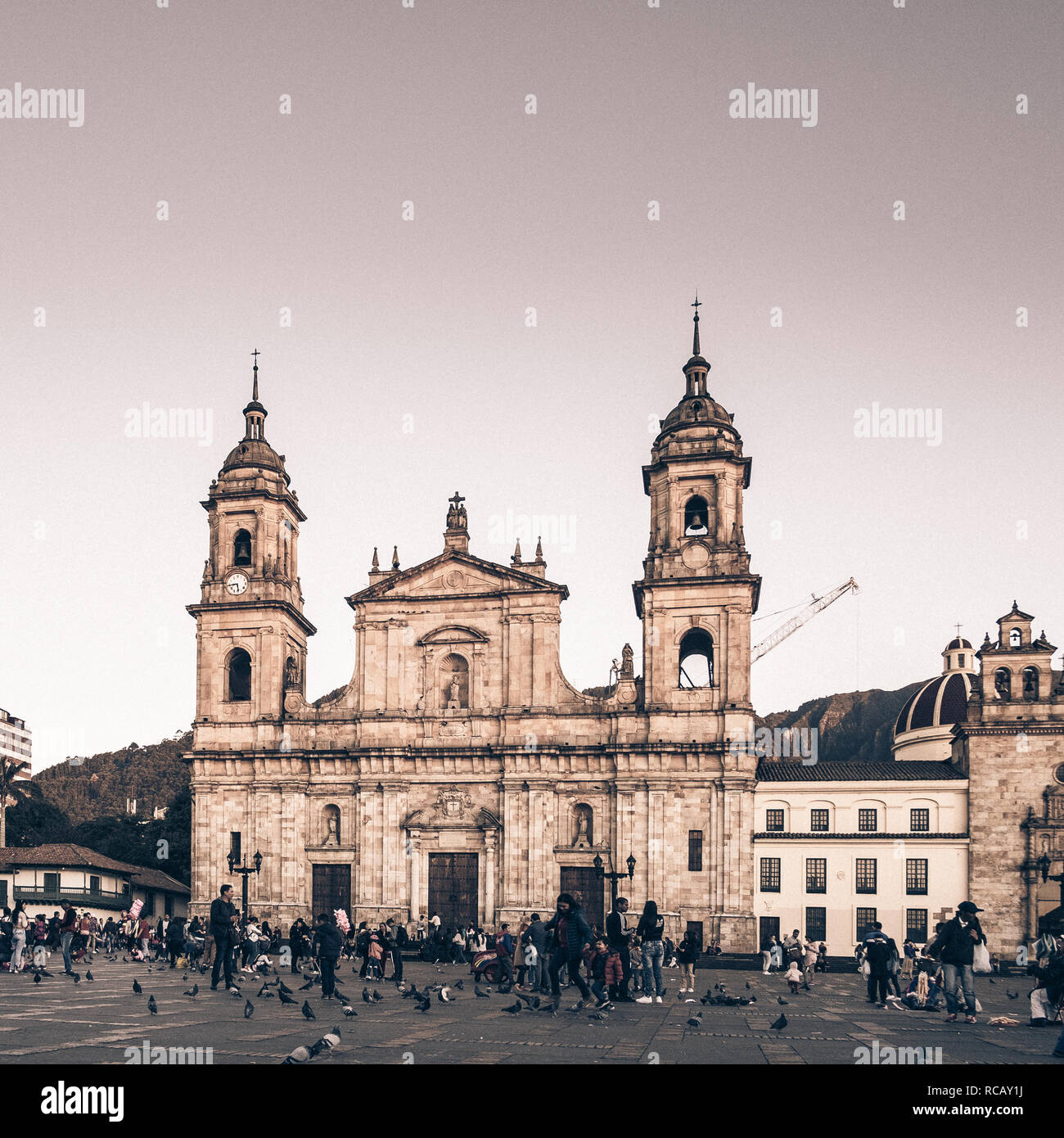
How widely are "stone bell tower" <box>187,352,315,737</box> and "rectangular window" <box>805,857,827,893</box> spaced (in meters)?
23.3

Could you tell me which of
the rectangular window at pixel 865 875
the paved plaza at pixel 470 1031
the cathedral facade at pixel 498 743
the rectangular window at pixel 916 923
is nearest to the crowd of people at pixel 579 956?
the paved plaza at pixel 470 1031

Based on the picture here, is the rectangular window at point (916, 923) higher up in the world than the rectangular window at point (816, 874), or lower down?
lower down

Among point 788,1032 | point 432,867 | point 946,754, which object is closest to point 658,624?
point 432,867

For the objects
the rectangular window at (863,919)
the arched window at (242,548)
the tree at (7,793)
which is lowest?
the rectangular window at (863,919)

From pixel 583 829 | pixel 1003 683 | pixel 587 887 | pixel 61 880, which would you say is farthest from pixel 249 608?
pixel 1003 683

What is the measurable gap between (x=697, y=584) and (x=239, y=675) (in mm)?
21538

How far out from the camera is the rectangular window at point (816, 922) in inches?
2083

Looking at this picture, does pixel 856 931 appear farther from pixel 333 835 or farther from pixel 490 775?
pixel 333 835

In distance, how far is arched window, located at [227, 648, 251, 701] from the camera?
185ft

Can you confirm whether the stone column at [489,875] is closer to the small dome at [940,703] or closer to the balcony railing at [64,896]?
the balcony railing at [64,896]

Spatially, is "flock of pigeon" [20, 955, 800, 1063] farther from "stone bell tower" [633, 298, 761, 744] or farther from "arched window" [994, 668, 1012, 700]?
"arched window" [994, 668, 1012, 700]

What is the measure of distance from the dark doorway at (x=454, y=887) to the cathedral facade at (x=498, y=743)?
0.25ft

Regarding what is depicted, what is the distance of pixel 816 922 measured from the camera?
53094mm

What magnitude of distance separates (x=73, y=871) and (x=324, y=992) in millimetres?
41899
